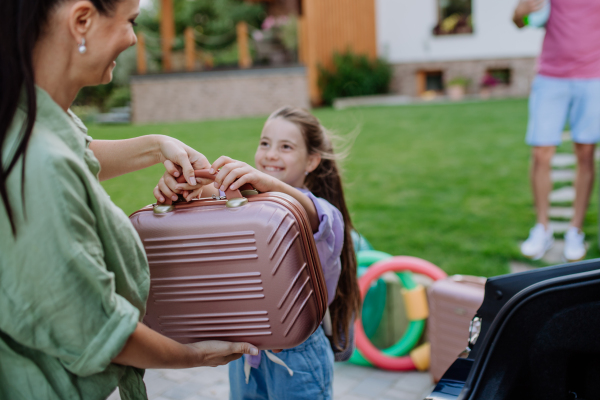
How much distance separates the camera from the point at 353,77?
52.9ft

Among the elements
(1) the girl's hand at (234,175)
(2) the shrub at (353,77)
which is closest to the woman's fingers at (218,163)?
(1) the girl's hand at (234,175)

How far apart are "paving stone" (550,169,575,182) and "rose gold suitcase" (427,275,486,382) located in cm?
365

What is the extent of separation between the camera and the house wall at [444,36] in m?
16.7

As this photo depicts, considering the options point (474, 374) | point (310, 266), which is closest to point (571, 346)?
point (474, 374)

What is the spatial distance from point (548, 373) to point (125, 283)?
3.09 ft

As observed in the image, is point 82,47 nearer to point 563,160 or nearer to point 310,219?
point 310,219

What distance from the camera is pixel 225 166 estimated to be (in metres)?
1.34

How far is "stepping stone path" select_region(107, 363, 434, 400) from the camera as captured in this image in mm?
2910

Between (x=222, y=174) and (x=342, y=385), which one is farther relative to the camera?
(x=342, y=385)

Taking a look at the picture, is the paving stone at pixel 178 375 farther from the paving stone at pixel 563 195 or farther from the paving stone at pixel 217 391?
the paving stone at pixel 563 195

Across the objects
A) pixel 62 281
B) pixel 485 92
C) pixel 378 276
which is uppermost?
pixel 62 281

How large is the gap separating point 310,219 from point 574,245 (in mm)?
3046

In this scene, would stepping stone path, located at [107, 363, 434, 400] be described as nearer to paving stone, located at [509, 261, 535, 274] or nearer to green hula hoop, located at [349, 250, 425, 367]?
green hula hoop, located at [349, 250, 425, 367]

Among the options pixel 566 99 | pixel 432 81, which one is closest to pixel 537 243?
pixel 566 99
